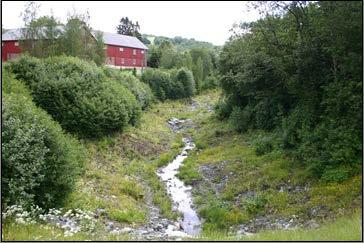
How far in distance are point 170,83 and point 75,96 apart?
2422cm

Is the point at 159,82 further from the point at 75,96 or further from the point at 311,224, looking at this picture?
the point at 311,224

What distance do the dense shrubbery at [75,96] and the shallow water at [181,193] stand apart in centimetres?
509

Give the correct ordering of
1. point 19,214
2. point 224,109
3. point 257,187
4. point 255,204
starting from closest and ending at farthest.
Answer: point 19,214 → point 255,204 → point 257,187 → point 224,109

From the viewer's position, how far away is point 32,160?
12.7 metres

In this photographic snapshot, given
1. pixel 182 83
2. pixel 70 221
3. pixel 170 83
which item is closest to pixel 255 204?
pixel 70 221

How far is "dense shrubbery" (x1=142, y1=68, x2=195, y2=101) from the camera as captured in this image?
46.9 meters

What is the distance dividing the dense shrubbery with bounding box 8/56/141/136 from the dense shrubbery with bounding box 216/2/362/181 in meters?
9.12

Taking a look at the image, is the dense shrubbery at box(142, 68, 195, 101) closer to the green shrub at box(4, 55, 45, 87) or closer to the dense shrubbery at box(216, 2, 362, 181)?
the green shrub at box(4, 55, 45, 87)

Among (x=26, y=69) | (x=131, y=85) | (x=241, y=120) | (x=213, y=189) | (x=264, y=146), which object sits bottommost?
(x=213, y=189)

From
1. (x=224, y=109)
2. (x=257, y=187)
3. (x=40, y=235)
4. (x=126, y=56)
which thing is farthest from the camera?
(x=126, y=56)

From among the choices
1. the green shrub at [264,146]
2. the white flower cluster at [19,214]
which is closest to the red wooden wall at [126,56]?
the green shrub at [264,146]

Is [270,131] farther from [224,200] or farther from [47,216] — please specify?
[47,216]

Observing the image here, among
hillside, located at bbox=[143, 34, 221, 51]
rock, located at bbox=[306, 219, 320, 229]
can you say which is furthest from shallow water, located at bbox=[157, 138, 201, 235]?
hillside, located at bbox=[143, 34, 221, 51]

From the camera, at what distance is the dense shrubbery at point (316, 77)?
13664 mm
